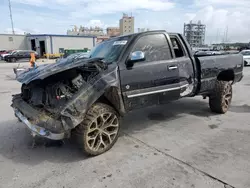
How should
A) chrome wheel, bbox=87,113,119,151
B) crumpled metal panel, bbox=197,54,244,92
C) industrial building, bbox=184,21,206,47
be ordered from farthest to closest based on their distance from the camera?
industrial building, bbox=184,21,206,47 → crumpled metal panel, bbox=197,54,244,92 → chrome wheel, bbox=87,113,119,151

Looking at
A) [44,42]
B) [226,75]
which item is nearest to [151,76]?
[226,75]

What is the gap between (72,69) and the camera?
135 inches

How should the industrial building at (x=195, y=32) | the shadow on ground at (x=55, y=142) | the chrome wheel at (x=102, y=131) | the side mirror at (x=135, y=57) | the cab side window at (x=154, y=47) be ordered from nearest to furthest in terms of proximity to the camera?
1. the chrome wheel at (x=102, y=131)
2. the shadow on ground at (x=55, y=142)
3. the side mirror at (x=135, y=57)
4. the cab side window at (x=154, y=47)
5. the industrial building at (x=195, y=32)

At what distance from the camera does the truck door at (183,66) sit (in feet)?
14.2

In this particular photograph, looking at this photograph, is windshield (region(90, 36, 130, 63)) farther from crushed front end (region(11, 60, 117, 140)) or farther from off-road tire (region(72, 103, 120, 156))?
off-road tire (region(72, 103, 120, 156))

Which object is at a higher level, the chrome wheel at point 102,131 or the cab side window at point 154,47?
the cab side window at point 154,47

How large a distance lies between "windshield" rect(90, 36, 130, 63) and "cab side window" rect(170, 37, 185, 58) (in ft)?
3.64

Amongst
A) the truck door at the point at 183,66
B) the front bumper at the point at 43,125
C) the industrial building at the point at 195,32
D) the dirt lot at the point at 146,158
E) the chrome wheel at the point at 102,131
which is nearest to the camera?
the dirt lot at the point at 146,158

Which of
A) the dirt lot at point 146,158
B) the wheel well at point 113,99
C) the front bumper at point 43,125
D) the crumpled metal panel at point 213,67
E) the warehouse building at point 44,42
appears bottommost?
the dirt lot at point 146,158

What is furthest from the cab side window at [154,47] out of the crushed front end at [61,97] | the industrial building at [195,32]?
the industrial building at [195,32]

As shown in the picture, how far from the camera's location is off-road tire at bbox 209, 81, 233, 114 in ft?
17.1

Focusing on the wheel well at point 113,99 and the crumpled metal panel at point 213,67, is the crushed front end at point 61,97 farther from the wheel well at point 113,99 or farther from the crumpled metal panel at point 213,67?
the crumpled metal panel at point 213,67

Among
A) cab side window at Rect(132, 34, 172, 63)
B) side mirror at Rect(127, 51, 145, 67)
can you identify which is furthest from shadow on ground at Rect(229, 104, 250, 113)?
side mirror at Rect(127, 51, 145, 67)

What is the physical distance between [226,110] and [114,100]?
3.46 m
